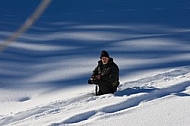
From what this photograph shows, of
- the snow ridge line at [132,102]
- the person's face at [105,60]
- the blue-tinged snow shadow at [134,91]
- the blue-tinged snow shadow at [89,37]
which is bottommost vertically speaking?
the snow ridge line at [132,102]

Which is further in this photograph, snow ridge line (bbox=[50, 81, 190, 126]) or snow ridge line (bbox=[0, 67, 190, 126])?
snow ridge line (bbox=[0, 67, 190, 126])

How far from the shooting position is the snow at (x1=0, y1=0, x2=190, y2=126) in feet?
16.1

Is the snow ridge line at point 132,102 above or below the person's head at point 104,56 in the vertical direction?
below

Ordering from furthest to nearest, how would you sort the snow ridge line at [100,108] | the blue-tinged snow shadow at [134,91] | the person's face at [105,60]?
the person's face at [105,60], the blue-tinged snow shadow at [134,91], the snow ridge line at [100,108]

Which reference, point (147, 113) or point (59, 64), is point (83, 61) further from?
point (147, 113)

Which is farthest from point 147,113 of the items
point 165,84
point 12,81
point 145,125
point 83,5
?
point 83,5

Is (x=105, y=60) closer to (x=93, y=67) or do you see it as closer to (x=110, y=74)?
(x=110, y=74)

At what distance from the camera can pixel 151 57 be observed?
953 cm

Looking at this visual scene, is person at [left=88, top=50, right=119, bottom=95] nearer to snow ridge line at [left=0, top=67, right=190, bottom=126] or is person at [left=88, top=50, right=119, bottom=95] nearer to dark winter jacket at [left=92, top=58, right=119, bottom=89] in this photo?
dark winter jacket at [left=92, top=58, right=119, bottom=89]

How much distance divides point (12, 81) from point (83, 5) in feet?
42.4

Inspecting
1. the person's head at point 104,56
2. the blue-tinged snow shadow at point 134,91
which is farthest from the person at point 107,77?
the blue-tinged snow shadow at point 134,91

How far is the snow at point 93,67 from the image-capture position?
16.1 feet

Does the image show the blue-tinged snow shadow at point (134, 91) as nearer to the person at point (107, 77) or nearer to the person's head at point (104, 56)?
the person at point (107, 77)

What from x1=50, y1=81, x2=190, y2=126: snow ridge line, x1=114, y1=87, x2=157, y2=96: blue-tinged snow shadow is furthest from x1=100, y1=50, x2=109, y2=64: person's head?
x1=50, y1=81, x2=190, y2=126: snow ridge line
